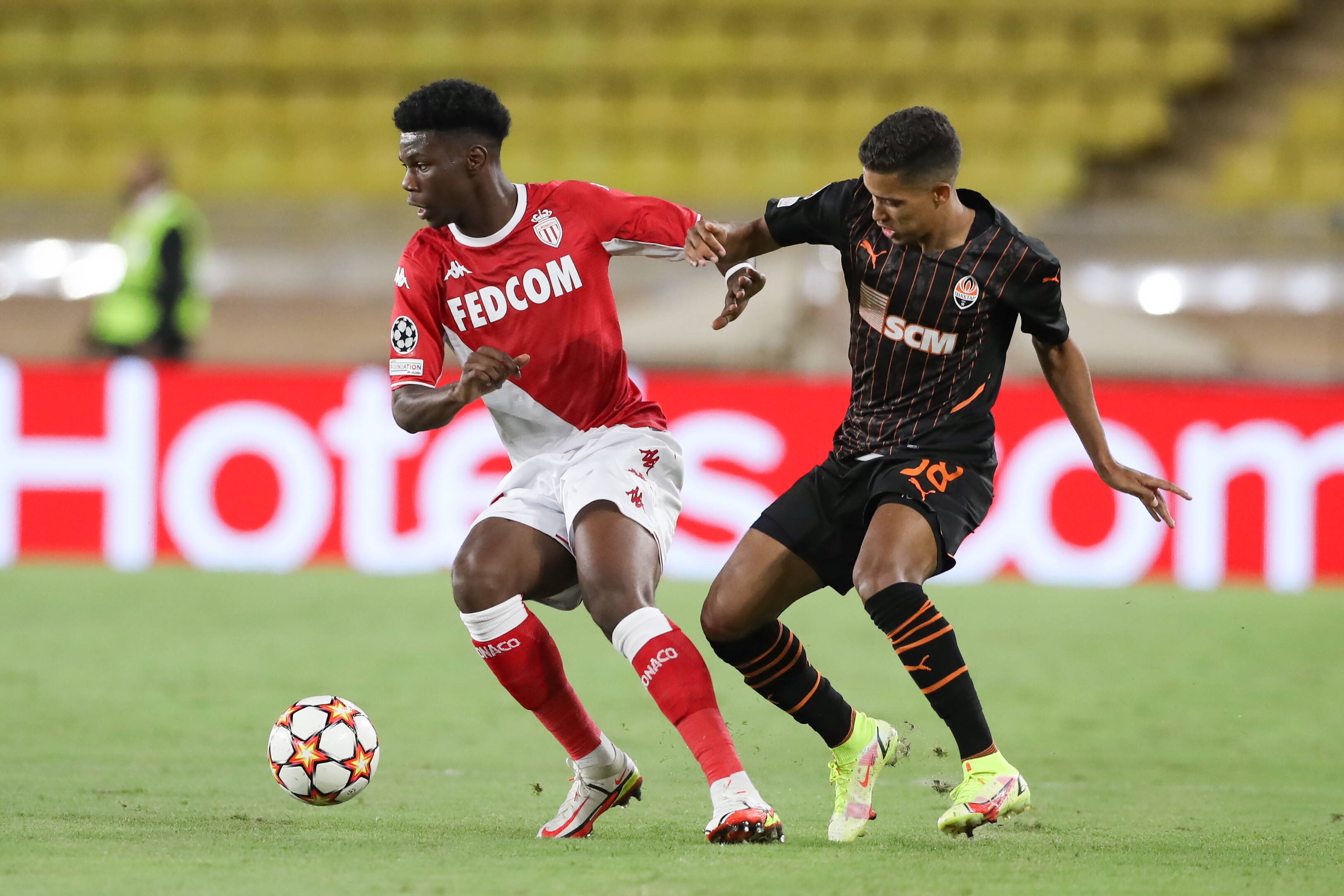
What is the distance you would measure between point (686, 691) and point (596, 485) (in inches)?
25.6

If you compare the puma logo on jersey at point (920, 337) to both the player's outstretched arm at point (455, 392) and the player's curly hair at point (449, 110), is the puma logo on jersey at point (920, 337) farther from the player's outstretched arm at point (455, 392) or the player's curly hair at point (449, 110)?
the player's curly hair at point (449, 110)

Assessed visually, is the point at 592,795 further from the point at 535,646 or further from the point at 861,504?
the point at 861,504

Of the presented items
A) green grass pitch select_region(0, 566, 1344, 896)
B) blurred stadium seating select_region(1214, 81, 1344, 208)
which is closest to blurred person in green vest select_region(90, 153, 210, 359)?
green grass pitch select_region(0, 566, 1344, 896)

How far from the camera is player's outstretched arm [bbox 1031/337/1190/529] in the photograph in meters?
4.54

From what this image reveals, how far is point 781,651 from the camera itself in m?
4.62

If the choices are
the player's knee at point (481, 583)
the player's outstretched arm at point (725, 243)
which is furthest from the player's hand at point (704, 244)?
the player's knee at point (481, 583)

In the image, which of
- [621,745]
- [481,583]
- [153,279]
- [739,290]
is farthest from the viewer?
[153,279]

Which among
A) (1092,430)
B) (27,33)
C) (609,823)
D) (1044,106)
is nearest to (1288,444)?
(1044,106)

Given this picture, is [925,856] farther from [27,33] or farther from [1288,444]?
[27,33]

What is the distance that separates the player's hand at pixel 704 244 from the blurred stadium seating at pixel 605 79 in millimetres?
9504

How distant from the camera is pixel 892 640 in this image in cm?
425

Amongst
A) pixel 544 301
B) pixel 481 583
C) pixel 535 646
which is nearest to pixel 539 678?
pixel 535 646

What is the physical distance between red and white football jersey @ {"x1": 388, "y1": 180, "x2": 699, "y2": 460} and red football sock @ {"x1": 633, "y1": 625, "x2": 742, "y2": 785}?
0.79 meters

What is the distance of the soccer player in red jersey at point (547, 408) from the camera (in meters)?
4.36
